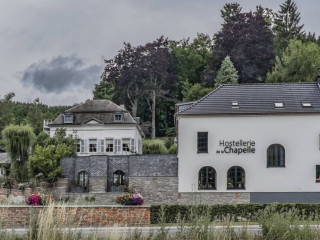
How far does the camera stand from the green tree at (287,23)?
71.5m

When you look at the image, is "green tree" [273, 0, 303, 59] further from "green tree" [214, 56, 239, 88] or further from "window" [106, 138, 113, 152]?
"window" [106, 138, 113, 152]

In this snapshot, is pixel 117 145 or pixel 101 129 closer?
pixel 117 145

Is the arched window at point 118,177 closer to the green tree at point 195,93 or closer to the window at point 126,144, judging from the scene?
the window at point 126,144

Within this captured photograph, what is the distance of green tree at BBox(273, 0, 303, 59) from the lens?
71.5 meters

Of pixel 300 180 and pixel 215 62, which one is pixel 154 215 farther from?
pixel 215 62

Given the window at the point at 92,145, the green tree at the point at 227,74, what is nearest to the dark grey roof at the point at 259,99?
the window at the point at 92,145

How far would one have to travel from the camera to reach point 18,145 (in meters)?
43.8

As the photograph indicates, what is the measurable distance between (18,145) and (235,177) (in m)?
17.2

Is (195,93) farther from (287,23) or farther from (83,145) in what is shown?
(287,23)

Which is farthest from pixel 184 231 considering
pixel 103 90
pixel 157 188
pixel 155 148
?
pixel 103 90

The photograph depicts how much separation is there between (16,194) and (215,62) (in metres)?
33.8

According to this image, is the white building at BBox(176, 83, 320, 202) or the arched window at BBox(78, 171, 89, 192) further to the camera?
the arched window at BBox(78, 171, 89, 192)

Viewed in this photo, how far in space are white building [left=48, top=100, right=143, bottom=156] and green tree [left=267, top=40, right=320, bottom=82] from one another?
48.2 feet

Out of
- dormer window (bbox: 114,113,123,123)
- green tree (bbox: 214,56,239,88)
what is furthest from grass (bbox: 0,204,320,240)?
green tree (bbox: 214,56,239,88)
